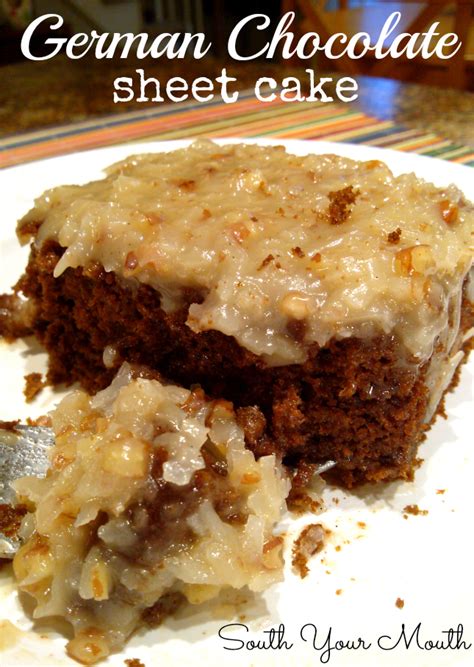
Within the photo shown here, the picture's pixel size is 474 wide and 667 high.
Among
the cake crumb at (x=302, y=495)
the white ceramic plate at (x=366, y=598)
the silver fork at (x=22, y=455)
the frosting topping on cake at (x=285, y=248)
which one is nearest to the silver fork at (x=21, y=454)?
the silver fork at (x=22, y=455)

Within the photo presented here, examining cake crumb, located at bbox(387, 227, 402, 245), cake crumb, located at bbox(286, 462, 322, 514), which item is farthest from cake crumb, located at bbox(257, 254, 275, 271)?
cake crumb, located at bbox(286, 462, 322, 514)

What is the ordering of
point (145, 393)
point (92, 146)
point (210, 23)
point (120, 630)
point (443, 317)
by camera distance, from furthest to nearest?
point (210, 23), point (92, 146), point (443, 317), point (145, 393), point (120, 630)

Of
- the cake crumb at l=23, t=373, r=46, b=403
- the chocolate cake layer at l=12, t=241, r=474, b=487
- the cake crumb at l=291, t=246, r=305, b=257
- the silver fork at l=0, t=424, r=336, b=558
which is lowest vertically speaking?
the cake crumb at l=23, t=373, r=46, b=403

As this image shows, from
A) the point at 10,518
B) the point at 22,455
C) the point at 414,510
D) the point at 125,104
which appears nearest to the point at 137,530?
the point at 10,518

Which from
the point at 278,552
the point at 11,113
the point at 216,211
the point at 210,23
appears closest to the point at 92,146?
the point at 11,113

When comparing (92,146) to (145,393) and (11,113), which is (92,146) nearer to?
(11,113)

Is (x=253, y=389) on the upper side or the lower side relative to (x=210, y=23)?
lower

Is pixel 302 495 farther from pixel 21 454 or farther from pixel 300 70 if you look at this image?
pixel 300 70

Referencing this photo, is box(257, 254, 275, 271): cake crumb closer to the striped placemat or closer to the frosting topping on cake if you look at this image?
the frosting topping on cake
